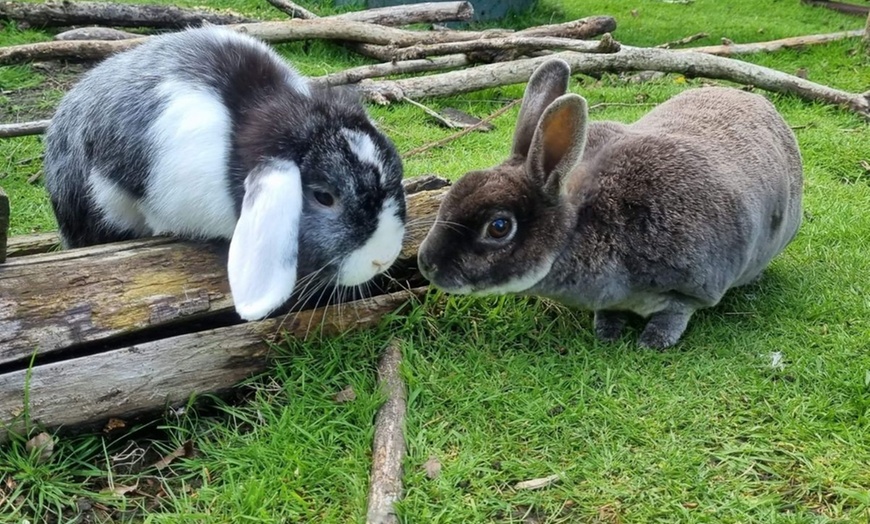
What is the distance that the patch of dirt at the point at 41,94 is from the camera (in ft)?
16.6

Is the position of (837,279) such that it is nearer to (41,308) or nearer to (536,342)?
(536,342)

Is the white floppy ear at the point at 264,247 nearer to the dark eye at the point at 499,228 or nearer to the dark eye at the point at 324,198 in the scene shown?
the dark eye at the point at 324,198

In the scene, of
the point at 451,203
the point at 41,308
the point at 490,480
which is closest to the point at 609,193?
the point at 451,203

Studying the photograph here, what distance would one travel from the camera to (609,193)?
2.88 m

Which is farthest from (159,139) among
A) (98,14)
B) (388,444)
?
(98,14)

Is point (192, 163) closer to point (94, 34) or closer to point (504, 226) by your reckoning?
point (504, 226)

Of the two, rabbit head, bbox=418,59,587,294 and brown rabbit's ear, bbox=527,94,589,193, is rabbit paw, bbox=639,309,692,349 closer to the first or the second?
rabbit head, bbox=418,59,587,294

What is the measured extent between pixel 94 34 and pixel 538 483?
574cm

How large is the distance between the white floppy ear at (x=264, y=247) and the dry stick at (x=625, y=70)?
11.2ft

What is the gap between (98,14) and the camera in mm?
6648

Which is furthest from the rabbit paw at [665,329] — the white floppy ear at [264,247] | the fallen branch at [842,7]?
the fallen branch at [842,7]

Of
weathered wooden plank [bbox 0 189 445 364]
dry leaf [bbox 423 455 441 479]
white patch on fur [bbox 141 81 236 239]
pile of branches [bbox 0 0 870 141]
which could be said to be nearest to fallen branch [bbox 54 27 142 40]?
pile of branches [bbox 0 0 870 141]

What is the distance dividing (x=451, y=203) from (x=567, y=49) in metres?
3.81

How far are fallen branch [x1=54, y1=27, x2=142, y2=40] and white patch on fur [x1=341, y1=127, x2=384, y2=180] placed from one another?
444 centimetres
